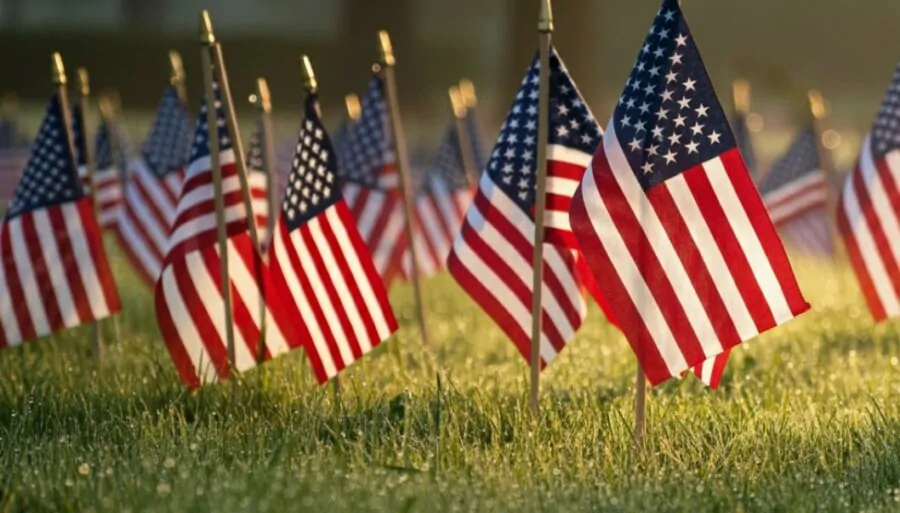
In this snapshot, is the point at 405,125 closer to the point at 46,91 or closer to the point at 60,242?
the point at 46,91

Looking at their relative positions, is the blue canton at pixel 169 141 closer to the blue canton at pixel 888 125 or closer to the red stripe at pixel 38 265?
the red stripe at pixel 38 265

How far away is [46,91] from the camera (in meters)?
46.2

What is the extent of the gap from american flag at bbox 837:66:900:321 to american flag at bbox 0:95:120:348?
19.1 ft

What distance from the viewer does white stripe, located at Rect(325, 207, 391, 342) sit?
931 centimetres

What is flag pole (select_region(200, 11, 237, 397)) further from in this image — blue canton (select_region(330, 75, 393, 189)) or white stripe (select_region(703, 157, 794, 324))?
blue canton (select_region(330, 75, 393, 189))

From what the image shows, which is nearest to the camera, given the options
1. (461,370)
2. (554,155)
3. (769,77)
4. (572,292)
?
(554,155)

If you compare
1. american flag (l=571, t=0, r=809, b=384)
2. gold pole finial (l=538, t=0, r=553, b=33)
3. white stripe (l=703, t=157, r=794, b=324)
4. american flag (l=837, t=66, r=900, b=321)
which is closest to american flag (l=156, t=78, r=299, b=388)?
gold pole finial (l=538, t=0, r=553, b=33)

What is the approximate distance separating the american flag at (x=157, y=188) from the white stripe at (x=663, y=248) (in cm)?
652

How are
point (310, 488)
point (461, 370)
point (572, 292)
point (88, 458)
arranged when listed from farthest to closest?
1. point (461, 370)
2. point (572, 292)
3. point (88, 458)
4. point (310, 488)

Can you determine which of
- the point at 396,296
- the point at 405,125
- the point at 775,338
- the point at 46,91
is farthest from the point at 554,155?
the point at 46,91

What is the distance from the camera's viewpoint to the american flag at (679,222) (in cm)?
768

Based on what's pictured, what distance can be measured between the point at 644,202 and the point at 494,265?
1.66 m

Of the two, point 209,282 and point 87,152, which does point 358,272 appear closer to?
point 209,282

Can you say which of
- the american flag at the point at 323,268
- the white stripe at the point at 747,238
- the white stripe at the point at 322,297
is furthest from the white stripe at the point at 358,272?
the white stripe at the point at 747,238
